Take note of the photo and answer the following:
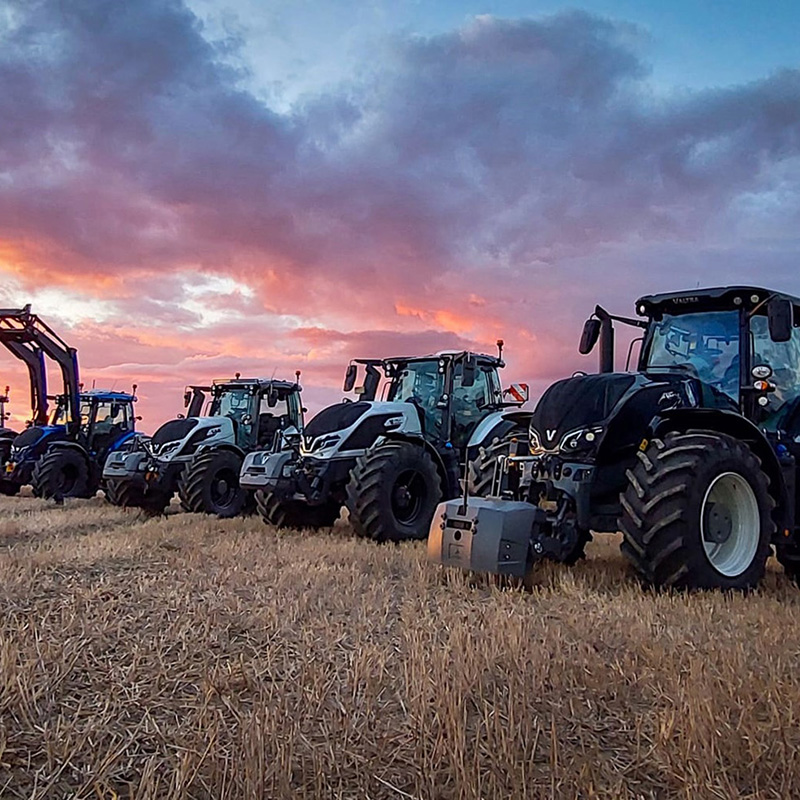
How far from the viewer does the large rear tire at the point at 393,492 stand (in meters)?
9.01

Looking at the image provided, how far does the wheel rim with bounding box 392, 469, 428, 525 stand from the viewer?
9.40 meters

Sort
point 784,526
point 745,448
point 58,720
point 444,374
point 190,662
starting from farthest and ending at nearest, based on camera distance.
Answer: point 444,374
point 784,526
point 745,448
point 190,662
point 58,720

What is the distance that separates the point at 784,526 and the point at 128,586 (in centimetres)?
516

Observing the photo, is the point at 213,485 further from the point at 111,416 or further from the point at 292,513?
the point at 111,416

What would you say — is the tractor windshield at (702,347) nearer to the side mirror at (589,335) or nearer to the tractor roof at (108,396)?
the side mirror at (589,335)

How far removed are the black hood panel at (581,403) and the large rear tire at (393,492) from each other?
269cm

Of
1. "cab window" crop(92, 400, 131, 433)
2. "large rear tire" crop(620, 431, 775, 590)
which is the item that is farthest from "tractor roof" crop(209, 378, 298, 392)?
"large rear tire" crop(620, 431, 775, 590)

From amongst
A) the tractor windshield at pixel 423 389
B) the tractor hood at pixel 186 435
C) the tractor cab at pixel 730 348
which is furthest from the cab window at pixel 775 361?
the tractor hood at pixel 186 435

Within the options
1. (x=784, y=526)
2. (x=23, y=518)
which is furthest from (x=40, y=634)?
(x=23, y=518)

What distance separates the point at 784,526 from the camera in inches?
261

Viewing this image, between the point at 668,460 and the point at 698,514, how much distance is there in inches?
16.7

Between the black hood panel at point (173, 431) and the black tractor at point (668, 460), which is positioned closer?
the black tractor at point (668, 460)

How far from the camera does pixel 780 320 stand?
6.38 metres

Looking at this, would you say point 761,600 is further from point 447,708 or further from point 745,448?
point 447,708
